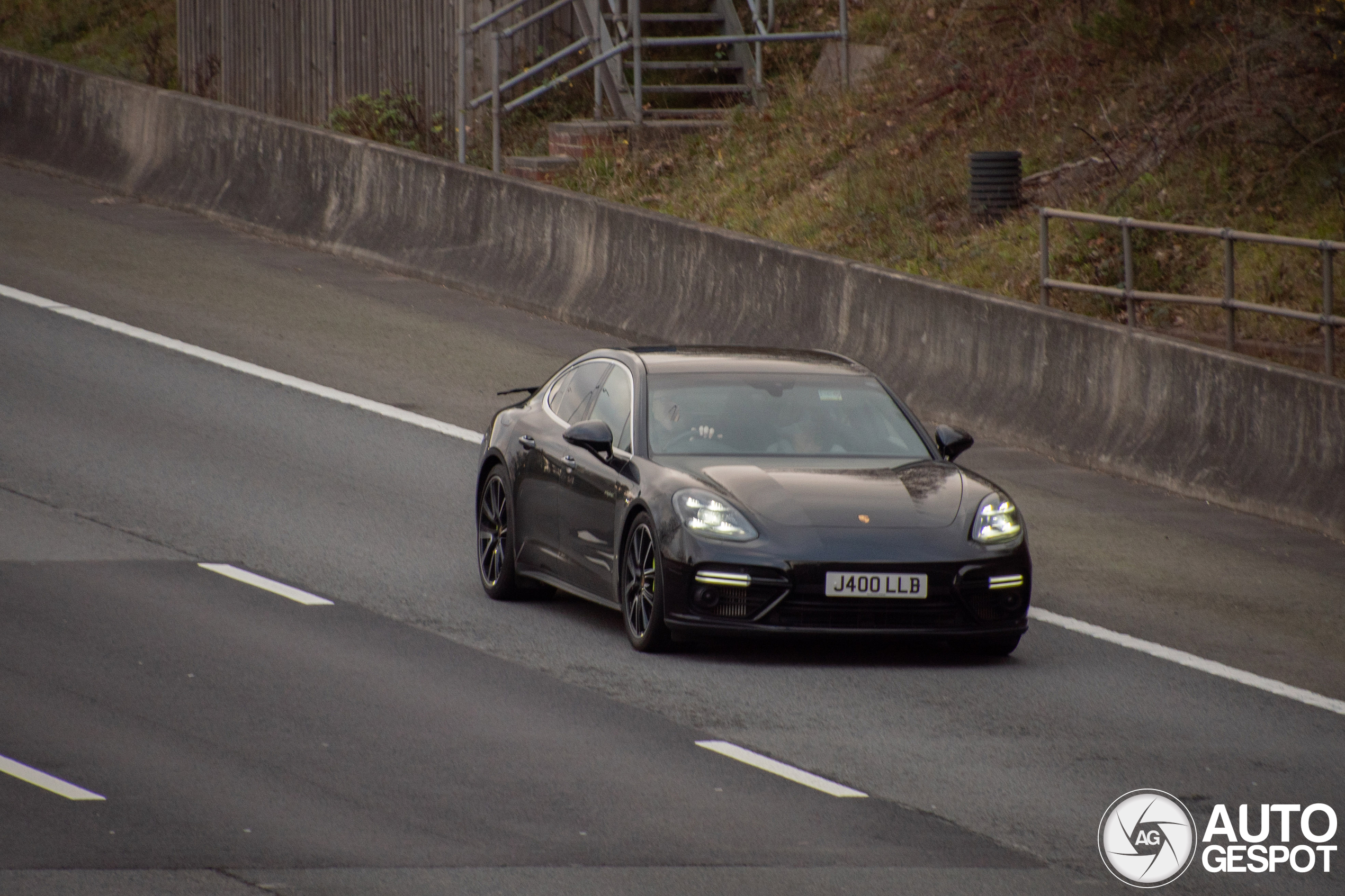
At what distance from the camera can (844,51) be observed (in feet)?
86.7

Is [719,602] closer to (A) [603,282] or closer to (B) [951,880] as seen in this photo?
(B) [951,880]

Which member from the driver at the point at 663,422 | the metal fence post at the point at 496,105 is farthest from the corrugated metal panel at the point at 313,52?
the driver at the point at 663,422

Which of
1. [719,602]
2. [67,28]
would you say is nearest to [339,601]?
[719,602]

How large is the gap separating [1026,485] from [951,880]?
843 centimetres

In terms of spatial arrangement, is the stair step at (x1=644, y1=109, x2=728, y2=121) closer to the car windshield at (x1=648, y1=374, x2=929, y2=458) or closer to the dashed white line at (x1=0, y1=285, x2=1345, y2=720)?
the dashed white line at (x1=0, y1=285, x2=1345, y2=720)

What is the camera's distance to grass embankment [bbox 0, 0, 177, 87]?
115 feet

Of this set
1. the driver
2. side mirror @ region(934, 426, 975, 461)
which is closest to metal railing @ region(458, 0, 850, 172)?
the driver

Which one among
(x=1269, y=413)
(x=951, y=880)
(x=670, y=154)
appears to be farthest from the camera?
(x=670, y=154)

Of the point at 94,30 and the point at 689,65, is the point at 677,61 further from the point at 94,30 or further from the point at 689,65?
the point at 94,30

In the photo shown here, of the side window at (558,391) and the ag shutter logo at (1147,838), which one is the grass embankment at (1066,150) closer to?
the side window at (558,391)

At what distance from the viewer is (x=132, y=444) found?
50.7 ft

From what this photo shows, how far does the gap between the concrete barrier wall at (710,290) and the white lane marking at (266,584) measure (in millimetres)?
6480

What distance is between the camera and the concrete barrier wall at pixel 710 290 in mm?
15008

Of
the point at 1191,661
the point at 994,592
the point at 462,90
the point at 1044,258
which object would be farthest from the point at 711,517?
the point at 462,90
